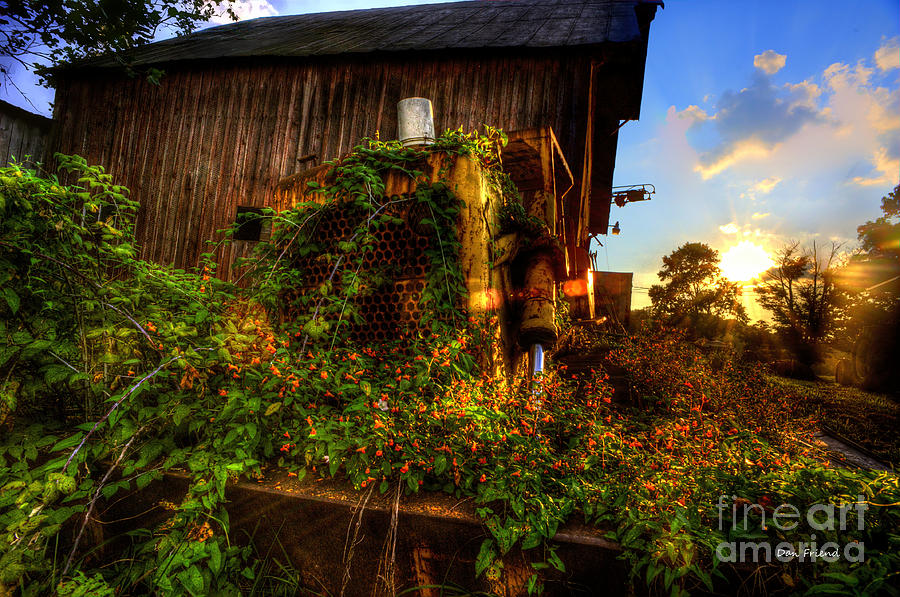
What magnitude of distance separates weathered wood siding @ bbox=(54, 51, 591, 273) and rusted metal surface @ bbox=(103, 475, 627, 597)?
7542mm

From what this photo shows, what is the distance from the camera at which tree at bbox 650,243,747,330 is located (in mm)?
32969

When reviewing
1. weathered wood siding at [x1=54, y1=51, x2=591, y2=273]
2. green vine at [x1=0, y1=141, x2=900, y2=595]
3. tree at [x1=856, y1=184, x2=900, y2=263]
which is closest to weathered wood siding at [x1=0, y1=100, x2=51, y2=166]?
weathered wood siding at [x1=54, y1=51, x2=591, y2=273]

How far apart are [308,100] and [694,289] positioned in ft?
135

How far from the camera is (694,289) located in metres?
38.4

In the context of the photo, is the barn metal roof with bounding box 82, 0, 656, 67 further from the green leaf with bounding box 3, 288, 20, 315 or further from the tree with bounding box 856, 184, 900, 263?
the tree with bounding box 856, 184, 900, 263

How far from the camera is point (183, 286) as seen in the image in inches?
114

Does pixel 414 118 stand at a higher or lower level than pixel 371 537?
higher

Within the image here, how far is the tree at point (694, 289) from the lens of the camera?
33.0 metres

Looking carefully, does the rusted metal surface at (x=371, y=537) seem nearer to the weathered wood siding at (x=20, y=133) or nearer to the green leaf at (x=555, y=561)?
the green leaf at (x=555, y=561)

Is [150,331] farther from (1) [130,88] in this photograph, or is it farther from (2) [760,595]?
(1) [130,88]

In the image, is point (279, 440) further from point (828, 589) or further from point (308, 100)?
point (308, 100)

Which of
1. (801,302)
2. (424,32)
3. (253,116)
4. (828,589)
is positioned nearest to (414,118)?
(828,589)

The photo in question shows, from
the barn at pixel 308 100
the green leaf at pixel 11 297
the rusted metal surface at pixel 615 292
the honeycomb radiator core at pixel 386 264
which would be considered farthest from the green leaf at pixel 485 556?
the rusted metal surface at pixel 615 292

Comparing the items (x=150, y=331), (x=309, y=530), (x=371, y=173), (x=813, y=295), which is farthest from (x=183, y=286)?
(x=813, y=295)
